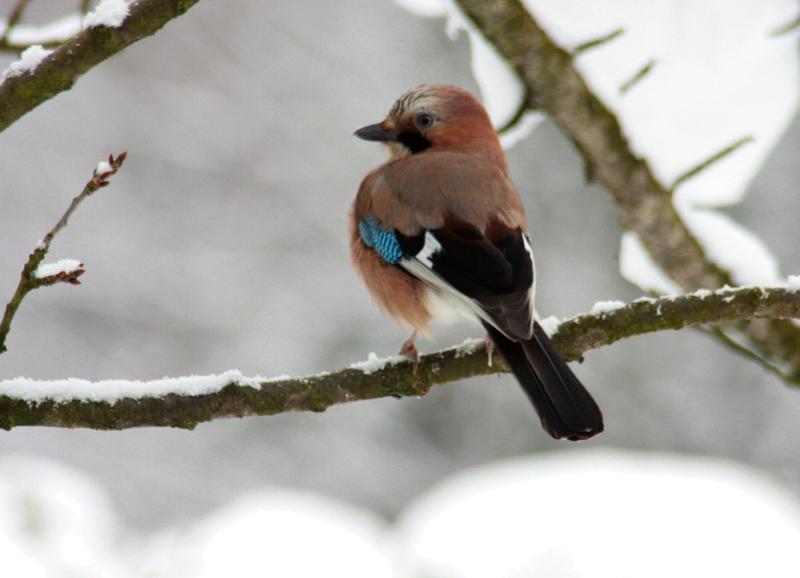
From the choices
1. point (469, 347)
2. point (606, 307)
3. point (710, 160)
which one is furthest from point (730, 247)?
point (469, 347)

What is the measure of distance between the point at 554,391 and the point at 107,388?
1186 mm

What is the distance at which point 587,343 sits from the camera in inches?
110

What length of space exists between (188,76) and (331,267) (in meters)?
2.44

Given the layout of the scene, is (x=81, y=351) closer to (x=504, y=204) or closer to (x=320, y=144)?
(x=320, y=144)


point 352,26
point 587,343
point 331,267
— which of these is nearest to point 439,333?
point 331,267

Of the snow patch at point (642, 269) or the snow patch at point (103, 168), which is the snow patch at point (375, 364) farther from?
the snow patch at point (642, 269)

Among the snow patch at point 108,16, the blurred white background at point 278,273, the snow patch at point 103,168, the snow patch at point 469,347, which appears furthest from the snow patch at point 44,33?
the blurred white background at point 278,273

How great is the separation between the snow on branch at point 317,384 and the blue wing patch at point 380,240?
57cm

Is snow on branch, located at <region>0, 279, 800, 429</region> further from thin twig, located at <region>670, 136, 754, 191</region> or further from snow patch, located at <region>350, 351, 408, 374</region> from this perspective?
thin twig, located at <region>670, 136, 754, 191</region>

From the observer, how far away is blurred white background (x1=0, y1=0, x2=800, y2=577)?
9062 mm

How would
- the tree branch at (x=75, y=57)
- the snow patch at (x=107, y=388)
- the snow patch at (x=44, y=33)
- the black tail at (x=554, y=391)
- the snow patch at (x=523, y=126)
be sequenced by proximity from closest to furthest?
the tree branch at (x=75, y=57) < the snow patch at (x=107, y=388) < the snow patch at (x=44, y=33) < the black tail at (x=554, y=391) < the snow patch at (x=523, y=126)

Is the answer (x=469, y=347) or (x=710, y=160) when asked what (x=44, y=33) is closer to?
(x=469, y=347)

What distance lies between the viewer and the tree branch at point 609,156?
3297 mm

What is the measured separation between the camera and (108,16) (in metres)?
2.23
